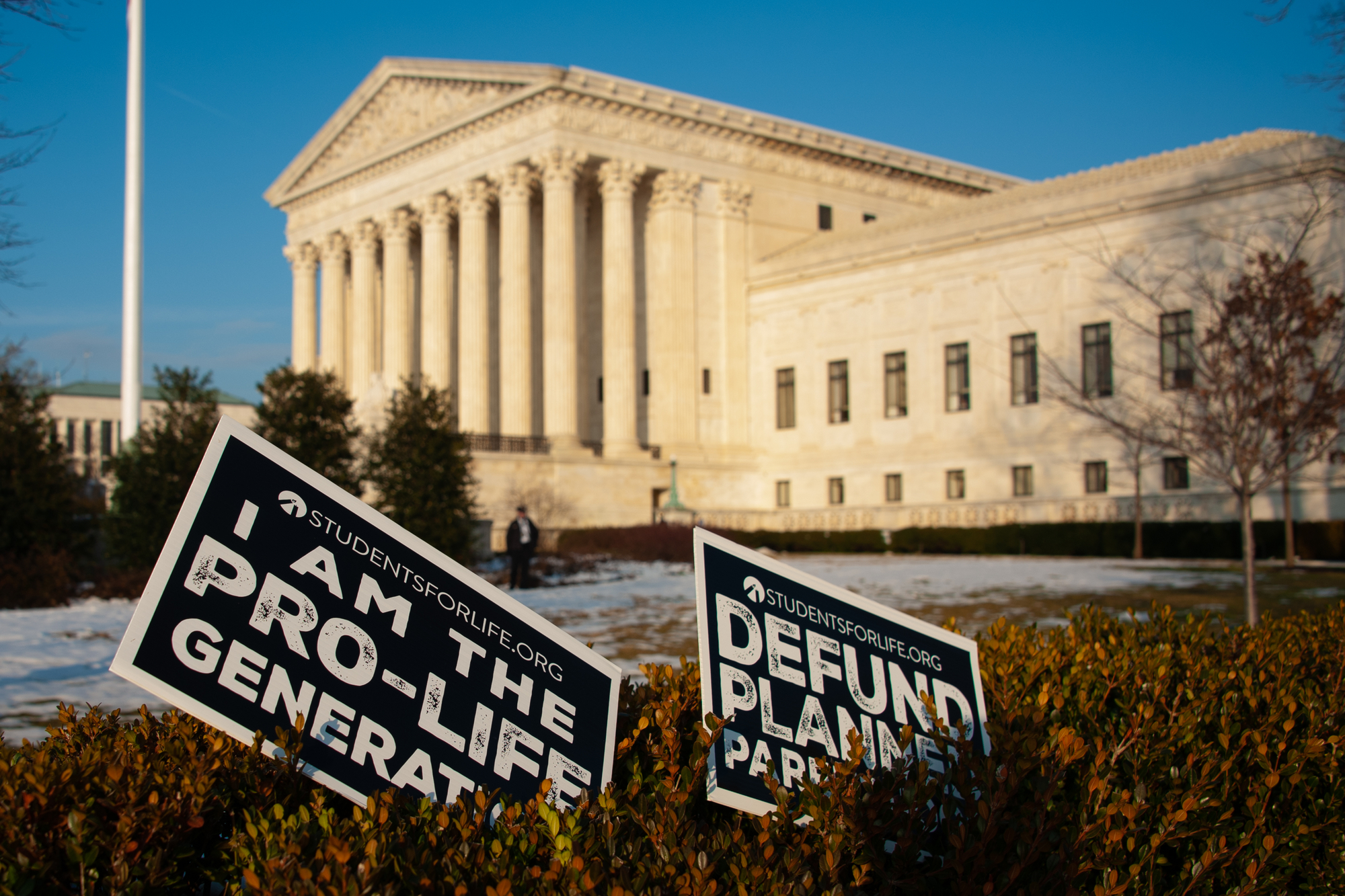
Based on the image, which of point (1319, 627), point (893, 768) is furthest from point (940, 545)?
point (893, 768)

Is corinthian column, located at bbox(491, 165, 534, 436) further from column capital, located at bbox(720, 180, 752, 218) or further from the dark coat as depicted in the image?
the dark coat

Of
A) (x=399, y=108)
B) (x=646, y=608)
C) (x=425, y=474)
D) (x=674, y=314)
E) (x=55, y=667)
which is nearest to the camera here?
(x=55, y=667)

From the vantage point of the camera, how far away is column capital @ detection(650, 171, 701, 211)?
49250 millimetres

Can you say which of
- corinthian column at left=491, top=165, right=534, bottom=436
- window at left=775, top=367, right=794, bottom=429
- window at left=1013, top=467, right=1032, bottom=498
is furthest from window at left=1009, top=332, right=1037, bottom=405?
corinthian column at left=491, top=165, right=534, bottom=436

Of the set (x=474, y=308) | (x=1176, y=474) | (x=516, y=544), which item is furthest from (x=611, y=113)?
(x=516, y=544)

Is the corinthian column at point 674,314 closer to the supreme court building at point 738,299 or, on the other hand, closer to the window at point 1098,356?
the supreme court building at point 738,299

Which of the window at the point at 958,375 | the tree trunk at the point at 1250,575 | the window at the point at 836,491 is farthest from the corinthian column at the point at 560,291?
the tree trunk at the point at 1250,575

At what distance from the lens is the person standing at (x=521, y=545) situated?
21.5 m

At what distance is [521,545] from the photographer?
21.5 m

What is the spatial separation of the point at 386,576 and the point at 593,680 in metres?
0.83

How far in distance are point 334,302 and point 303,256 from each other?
3502mm

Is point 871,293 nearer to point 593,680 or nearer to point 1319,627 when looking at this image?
point 1319,627

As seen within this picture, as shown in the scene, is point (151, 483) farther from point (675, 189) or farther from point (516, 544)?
point (675, 189)

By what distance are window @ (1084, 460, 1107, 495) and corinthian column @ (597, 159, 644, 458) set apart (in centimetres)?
Answer: 1865
